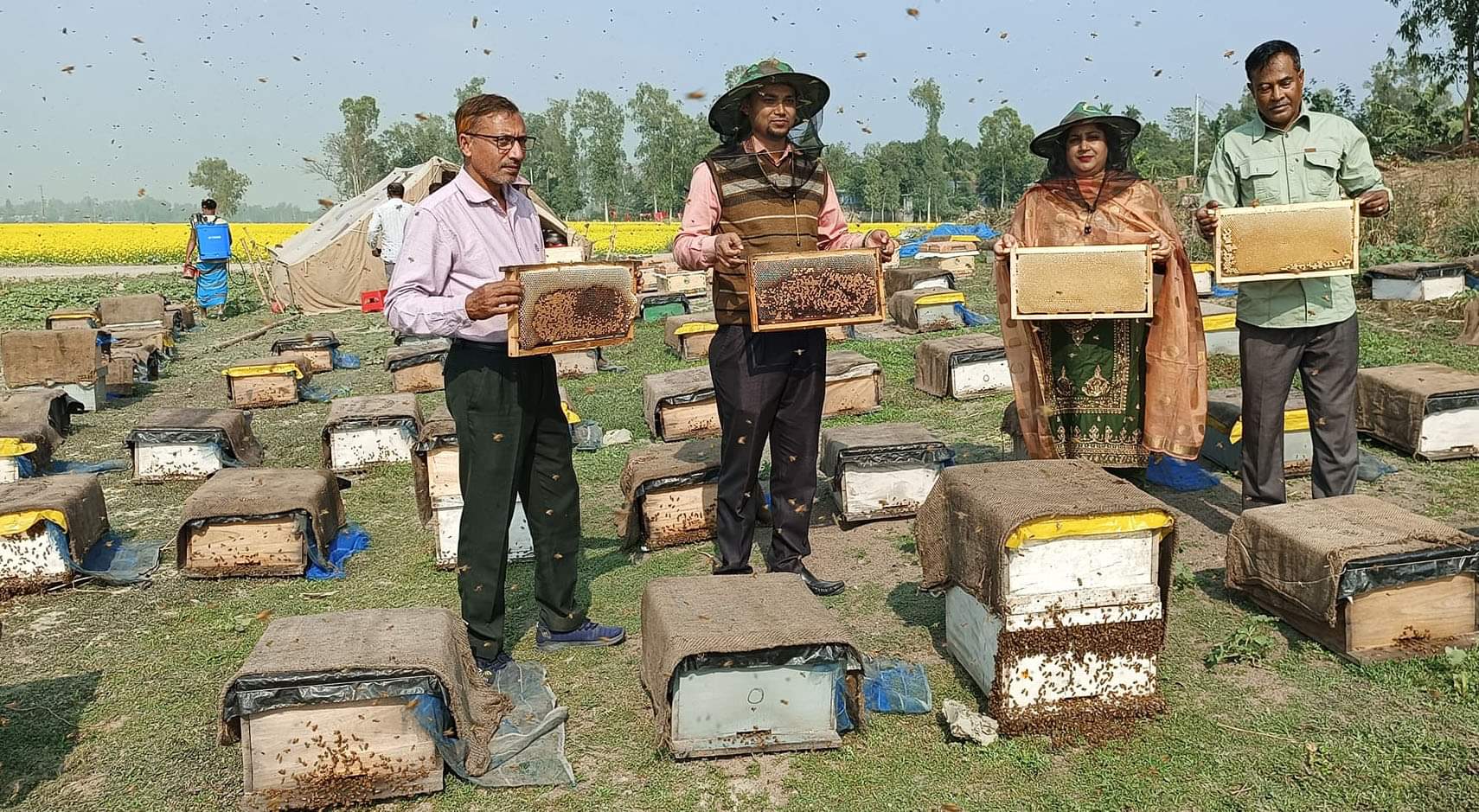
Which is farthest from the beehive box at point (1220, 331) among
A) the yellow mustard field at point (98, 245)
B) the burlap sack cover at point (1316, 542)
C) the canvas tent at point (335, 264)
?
the yellow mustard field at point (98, 245)

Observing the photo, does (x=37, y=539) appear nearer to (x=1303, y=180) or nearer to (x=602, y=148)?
(x=1303, y=180)

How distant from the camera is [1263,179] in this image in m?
5.72

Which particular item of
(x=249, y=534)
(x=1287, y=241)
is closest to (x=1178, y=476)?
(x=1287, y=241)

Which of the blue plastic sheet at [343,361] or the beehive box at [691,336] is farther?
the blue plastic sheet at [343,361]

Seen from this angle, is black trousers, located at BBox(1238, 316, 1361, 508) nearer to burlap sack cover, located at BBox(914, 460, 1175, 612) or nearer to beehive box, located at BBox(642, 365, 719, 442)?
burlap sack cover, located at BBox(914, 460, 1175, 612)

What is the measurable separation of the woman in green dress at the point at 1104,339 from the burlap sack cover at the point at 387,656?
3.34 metres

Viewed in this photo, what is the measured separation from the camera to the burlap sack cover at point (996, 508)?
3.82m

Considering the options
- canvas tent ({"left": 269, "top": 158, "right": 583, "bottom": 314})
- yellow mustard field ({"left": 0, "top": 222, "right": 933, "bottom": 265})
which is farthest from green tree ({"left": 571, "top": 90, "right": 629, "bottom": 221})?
canvas tent ({"left": 269, "top": 158, "right": 583, "bottom": 314})

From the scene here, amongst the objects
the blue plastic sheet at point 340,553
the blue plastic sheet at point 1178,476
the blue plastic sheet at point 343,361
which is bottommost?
the blue plastic sheet at point 340,553

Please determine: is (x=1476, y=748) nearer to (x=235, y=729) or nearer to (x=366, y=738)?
(x=366, y=738)

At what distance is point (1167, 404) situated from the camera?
5.71 metres

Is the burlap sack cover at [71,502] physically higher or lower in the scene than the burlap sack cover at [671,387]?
lower

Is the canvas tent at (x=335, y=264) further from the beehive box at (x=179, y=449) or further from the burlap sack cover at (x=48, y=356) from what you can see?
the beehive box at (x=179, y=449)

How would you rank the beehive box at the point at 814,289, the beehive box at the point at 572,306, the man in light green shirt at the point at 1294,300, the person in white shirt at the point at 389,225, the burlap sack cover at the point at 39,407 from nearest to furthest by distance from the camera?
the beehive box at the point at 572,306, the beehive box at the point at 814,289, the man in light green shirt at the point at 1294,300, the burlap sack cover at the point at 39,407, the person in white shirt at the point at 389,225
